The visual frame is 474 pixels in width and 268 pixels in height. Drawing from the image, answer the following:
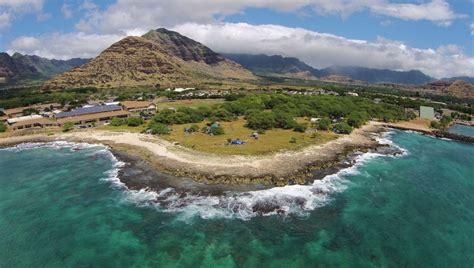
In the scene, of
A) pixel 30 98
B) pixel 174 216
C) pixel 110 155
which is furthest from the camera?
pixel 30 98

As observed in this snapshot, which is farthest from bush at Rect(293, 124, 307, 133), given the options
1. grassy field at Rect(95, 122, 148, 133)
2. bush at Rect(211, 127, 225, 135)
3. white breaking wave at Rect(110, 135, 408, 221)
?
grassy field at Rect(95, 122, 148, 133)

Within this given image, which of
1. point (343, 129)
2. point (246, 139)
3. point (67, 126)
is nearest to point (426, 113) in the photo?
point (343, 129)

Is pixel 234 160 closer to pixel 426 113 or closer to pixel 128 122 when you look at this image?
pixel 128 122

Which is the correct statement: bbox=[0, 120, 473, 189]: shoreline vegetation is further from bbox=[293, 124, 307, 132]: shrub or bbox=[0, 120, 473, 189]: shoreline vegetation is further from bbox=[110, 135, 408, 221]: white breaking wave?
bbox=[293, 124, 307, 132]: shrub

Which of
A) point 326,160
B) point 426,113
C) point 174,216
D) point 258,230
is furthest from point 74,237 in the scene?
point 426,113

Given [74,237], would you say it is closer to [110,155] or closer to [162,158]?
[162,158]

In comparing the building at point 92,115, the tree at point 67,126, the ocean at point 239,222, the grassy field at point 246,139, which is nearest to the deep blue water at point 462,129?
the grassy field at point 246,139
